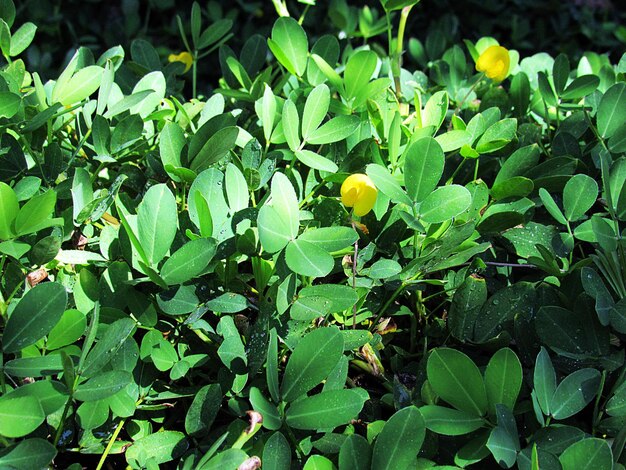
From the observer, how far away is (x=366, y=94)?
1079 mm

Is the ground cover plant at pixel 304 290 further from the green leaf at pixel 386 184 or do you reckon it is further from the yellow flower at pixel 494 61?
the yellow flower at pixel 494 61

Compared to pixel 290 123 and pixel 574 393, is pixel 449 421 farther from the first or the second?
pixel 290 123

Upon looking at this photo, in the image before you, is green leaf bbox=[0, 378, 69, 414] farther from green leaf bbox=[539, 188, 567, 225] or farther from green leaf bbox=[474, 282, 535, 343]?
green leaf bbox=[539, 188, 567, 225]

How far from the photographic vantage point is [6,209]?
821 millimetres

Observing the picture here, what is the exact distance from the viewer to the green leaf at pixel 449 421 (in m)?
0.74

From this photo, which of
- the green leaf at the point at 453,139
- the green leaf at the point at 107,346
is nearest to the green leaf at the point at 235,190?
the green leaf at the point at 107,346

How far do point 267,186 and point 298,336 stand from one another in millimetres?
273

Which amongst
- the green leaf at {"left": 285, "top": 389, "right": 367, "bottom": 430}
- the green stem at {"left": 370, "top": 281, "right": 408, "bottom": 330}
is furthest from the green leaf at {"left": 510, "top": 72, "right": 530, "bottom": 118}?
the green leaf at {"left": 285, "top": 389, "right": 367, "bottom": 430}

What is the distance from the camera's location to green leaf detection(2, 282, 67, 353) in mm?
738

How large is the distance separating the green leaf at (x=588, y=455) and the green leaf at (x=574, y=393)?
0.07m

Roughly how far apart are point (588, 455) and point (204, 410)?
424 millimetres

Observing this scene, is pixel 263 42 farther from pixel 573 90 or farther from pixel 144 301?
pixel 144 301

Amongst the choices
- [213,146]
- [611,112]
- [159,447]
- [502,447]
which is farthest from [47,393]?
[611,112]

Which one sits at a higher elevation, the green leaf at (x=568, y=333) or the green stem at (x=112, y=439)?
the green leaf at (x=568, y=333)
